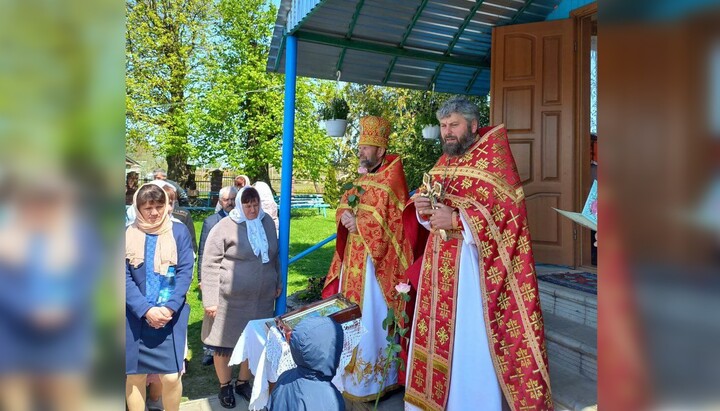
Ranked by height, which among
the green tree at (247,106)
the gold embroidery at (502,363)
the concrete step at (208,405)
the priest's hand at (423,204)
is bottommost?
the concrete step at (208,405)

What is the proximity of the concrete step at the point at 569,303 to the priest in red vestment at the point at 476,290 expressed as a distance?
1.26m

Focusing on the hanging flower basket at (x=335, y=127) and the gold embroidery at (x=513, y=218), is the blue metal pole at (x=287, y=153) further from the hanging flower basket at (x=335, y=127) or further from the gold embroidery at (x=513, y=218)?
the gold embroidery at (x=513, y=218)

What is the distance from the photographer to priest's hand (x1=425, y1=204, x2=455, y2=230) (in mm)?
3131

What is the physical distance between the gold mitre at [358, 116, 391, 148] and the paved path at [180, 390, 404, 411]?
2.14m

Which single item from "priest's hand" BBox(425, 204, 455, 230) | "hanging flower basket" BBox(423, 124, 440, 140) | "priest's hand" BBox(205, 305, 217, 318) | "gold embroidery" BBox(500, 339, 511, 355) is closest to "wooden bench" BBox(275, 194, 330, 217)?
"hanging flower basket" BBox(423, 124, 440, 140)

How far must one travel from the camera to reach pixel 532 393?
2805mm

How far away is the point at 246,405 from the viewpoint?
4293 mm

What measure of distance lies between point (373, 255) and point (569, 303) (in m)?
1.73

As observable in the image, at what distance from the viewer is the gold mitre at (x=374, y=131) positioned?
4.29 metres

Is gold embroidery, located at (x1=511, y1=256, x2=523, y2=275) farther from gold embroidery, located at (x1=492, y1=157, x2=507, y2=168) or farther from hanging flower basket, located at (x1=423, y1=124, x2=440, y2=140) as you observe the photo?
hanging flower basket, located at (x1=423, y1=124, x2=440, y2=140)

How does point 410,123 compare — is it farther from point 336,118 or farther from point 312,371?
point 312,371

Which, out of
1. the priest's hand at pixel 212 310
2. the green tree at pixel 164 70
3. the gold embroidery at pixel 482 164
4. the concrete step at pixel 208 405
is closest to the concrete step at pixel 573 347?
the gold embroidery at pixel 482 164

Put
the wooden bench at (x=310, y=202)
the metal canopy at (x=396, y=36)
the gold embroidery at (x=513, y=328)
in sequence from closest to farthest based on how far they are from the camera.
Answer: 1. the gold embroidery at (x=513, y=328)
2. the metal canopy at (x=396, y=36)
3. the wooden bench at (x=310, y=202)
